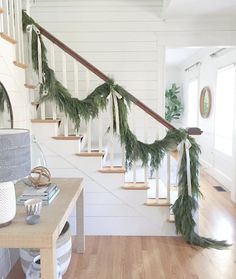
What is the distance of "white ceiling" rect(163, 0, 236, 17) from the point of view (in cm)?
319

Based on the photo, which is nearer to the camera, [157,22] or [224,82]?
[157,22]

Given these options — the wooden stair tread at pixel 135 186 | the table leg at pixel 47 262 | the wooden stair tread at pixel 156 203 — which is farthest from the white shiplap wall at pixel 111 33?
the table leg at pixel 47 262

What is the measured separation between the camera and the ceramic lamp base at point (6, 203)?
4.75ft

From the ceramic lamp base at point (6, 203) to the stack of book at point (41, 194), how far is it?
1.10 feet

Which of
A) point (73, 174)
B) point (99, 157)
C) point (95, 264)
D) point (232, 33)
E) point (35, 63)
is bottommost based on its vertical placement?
point (95, 264)

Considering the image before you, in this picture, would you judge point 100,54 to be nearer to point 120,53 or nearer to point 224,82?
point 120,53

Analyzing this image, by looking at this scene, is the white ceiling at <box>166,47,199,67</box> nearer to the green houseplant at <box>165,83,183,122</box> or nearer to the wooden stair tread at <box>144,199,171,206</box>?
the green houseplant at <box>165,83,183,122</box>

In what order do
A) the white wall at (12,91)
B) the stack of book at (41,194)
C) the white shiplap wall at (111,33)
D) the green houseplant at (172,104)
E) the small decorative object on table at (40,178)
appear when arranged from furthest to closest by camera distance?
the green houseplant at (172,104)
the white shiplap wall at (111,33)
the white wall at (12,91)
the small decorative object on table at (40,178)
the stack of book at (41,194)

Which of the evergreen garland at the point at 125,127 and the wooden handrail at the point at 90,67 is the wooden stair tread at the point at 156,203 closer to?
the evergreen garland at the point at 125,127

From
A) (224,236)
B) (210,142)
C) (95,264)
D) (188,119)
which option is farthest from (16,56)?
(188,119)

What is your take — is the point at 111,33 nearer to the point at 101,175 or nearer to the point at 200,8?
the point at 200,8

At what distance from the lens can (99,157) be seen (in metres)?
2.89

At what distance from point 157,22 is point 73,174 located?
2364mm

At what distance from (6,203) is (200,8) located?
3122 millimetres
